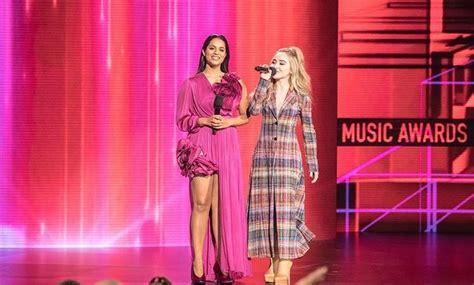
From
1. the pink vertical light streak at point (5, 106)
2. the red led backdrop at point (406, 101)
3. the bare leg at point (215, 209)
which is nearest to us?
the bare leg at point (215, 209)

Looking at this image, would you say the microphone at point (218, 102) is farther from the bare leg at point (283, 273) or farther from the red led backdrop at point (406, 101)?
the red led backdrop at point (406, 101)

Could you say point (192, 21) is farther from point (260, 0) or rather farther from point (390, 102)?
point (390, 102)

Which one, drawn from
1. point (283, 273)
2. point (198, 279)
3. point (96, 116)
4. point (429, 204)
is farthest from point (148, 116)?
point (429, 204)

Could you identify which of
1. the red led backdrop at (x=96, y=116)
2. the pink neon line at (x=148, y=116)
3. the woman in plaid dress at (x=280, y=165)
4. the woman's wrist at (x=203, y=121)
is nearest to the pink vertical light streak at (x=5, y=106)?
the red led backdrop at (x=96, y=116)

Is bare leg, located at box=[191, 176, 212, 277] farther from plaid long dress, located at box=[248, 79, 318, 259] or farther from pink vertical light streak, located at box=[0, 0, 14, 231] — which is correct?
pink vertical light streak, located at box=[0, 0, 14, 231]

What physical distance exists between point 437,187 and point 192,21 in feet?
9.91

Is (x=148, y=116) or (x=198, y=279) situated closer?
(x=198, y=279)

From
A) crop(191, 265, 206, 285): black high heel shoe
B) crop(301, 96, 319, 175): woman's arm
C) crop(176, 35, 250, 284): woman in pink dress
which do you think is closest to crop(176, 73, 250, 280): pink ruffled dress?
crop(176, 35, 250, 284): woman in pink dress

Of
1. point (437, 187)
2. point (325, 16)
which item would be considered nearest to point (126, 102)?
point (325, 16)

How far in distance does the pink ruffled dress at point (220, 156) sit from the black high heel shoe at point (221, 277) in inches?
0.9

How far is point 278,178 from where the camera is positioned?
612 centimetres

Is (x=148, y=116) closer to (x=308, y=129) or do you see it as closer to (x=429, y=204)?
(x=308, y=129)

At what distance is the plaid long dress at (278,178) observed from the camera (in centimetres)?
612

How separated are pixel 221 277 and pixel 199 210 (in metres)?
0.40
